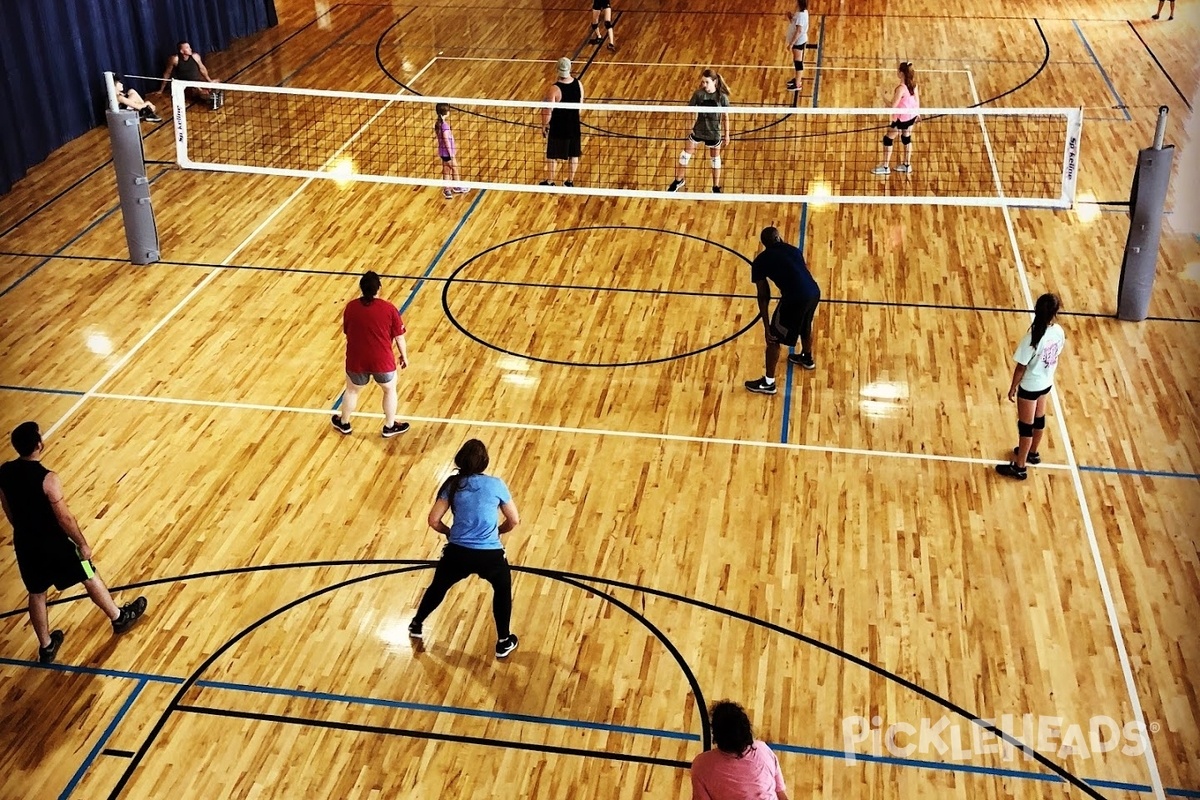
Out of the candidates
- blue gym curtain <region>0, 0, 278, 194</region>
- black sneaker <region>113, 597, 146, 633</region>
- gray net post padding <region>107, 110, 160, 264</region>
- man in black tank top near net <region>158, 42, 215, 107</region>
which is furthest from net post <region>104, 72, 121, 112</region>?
black sneaker <region>113, 597, 146, 633</region>

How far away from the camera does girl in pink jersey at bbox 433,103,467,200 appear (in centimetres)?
1330

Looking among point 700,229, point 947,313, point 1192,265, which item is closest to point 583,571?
point 947,313

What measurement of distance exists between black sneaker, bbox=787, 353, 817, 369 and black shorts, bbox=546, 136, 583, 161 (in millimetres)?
4387

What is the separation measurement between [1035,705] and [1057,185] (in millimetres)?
8527

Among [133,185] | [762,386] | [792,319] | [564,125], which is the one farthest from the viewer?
[564,125]

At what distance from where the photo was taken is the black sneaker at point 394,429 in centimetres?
972

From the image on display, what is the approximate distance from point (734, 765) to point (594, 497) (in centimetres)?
396

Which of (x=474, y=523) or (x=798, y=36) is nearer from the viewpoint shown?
(x=474, y=523)

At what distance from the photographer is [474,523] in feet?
22.7

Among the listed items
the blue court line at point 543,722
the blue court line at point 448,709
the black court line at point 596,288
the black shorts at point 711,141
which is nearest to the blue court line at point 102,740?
the blue court line at point 543,722

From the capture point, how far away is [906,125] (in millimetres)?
14023

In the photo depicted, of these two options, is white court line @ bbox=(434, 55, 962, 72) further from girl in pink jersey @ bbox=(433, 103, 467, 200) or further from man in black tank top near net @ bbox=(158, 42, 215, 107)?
girl in pink jersey @ bbox=(433, 103, 467, 200)

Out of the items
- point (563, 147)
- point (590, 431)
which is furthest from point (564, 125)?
point (590, 431)

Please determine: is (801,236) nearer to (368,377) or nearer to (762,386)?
(762,386)
